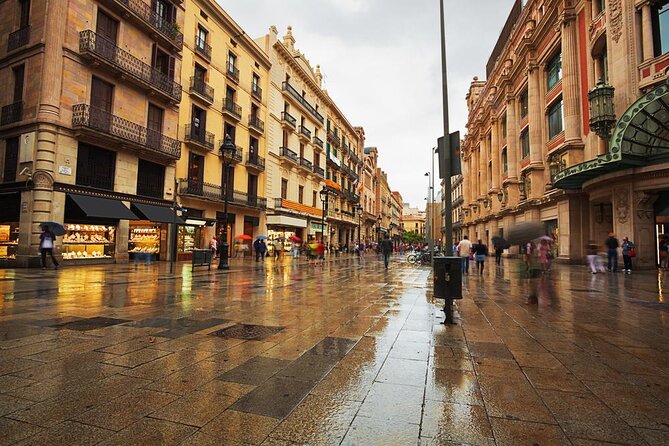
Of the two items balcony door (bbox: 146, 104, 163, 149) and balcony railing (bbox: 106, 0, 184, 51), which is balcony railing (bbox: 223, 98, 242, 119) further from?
balcony door (bbox: 146, 104, 163, 149)

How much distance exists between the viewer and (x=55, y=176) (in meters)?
15.0

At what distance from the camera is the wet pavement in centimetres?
229

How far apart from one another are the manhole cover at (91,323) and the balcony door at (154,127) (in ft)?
52.6

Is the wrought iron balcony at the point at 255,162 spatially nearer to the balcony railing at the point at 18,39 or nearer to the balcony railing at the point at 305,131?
the balcony railing at the point at 305,131

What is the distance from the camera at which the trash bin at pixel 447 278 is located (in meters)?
5.65

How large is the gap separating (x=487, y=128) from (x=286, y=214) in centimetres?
2681

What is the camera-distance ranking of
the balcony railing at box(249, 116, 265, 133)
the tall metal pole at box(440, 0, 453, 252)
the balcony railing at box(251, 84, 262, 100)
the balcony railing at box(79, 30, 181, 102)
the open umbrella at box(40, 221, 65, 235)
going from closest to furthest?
1. the tall metal pole at box(440, 0, 453, 252)
2. the open umbrella at box(40, 221, 65, 235)
3. the balcony railing at box(79, 30, 181, 102)
4. the balcony railing at box(249, 116, 265, 133)
5. the balcony railing at box(251, 84, 262, 100)

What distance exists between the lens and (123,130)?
17.7 m

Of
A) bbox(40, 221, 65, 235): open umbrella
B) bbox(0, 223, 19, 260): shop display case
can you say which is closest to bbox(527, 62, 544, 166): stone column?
bbox(40, 221, 65, 235): open umbrella

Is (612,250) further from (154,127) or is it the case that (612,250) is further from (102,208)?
(154,127)

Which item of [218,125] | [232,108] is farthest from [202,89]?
[232,108]

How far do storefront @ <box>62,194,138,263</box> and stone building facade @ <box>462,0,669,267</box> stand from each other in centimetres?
1958

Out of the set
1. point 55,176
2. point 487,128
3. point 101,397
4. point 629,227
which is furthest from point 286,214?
point 101,397

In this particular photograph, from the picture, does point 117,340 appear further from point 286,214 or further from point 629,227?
point 286,214
